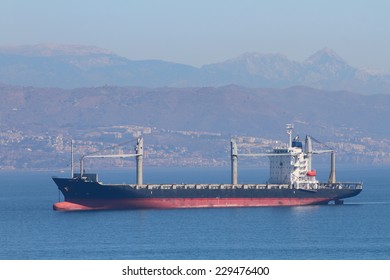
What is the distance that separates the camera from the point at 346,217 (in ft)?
318

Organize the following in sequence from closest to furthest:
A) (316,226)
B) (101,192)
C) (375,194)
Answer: (316,226) < (101,192) < (375,194)

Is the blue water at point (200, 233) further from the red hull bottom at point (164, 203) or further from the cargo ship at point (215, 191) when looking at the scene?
the cargo ship at point (215, 191)

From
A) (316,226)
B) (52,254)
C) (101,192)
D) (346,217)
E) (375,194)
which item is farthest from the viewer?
(375,194)

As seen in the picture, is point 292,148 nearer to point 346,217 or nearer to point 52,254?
point 346,217

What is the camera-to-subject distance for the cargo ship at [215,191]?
105m

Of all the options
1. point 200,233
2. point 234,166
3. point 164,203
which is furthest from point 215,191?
point 200,233

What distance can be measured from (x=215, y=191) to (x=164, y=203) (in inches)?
186

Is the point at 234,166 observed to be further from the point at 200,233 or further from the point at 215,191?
the point at 200,233

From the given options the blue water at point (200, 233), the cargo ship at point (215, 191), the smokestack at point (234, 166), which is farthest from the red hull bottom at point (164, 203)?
the smokestack at point (234, 166)

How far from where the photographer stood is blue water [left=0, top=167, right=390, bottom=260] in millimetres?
70500

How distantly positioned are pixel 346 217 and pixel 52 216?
23.7 meters

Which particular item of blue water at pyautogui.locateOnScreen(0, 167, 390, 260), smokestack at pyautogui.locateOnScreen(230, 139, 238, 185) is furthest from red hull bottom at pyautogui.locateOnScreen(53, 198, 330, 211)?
smokestack at pyautogui.locateOnScreen(230, 139, 238, 185)

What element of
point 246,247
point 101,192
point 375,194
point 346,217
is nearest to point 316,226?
point 346,217

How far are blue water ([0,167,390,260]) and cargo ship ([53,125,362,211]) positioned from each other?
1.79 meters
